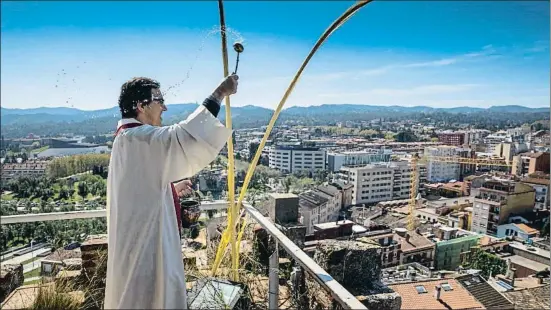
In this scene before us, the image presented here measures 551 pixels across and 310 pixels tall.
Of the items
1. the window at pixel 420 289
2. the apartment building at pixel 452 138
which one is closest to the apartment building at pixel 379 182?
the apartment building at pixel 452 138

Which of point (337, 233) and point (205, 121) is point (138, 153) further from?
point (337, 233)

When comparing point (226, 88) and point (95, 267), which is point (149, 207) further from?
point (95, 267)

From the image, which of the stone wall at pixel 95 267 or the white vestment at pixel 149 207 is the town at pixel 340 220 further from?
the white vestment at pixel 149 207

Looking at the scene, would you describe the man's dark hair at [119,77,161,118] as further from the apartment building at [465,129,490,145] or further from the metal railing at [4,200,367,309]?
the apartment building at [465,129,490,145]

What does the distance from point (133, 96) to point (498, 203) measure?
17105 millimetres

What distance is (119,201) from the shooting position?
125 cm

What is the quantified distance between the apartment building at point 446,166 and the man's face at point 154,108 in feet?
Answer: 66.0

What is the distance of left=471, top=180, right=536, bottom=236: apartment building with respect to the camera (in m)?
13.8

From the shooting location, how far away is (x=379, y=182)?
88.8 feet

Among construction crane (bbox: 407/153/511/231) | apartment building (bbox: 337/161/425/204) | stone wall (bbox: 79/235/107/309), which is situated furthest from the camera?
apartment building (bbox: 337/161/425/204)

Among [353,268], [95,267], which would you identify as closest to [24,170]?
[95,267]

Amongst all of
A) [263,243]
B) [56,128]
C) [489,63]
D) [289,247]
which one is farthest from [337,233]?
[489,63]

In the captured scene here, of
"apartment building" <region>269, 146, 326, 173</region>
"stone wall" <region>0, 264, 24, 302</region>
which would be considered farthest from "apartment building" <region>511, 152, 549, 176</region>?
"apartment building" <region>269, 146, 326, 173</region>

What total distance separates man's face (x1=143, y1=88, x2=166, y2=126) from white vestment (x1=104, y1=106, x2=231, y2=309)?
0.17 meters
